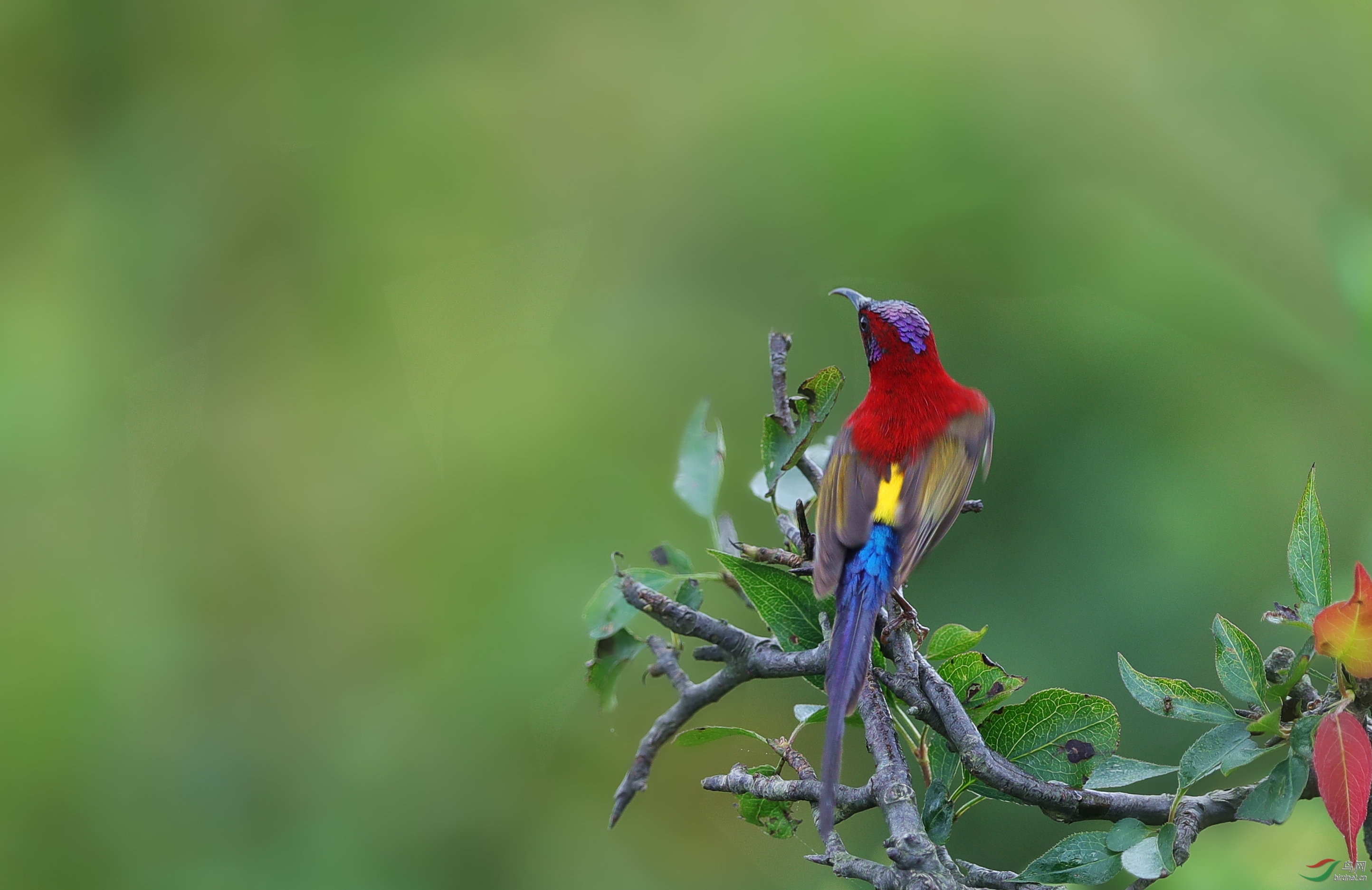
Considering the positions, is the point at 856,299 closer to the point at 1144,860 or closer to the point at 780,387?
the point at 780,387

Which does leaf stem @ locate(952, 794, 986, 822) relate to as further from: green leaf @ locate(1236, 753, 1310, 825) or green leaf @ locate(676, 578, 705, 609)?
green leaf @ locate(676, 578, 705, 609)

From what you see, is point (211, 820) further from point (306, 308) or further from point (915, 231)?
point (915, 231)

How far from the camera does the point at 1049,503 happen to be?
2.82 m

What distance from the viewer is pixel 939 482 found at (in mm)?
1350

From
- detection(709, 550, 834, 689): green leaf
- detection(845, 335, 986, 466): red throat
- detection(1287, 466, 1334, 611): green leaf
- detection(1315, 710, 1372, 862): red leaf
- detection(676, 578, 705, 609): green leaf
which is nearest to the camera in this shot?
detection(1315, 710, 1372, 862): red leaf

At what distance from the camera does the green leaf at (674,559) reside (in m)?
1.12

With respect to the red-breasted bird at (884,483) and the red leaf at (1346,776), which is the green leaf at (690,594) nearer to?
the red-breasted bird at (884,483)

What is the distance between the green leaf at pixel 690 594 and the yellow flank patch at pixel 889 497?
202 millimetres

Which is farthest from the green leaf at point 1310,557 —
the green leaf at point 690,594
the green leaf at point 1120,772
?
the green leaf at point 690,594

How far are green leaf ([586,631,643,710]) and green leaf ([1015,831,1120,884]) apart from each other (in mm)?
464

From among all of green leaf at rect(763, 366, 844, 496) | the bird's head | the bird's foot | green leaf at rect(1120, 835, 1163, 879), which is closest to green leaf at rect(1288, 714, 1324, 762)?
green leaf at rect(1120, 835, 1163, 879)

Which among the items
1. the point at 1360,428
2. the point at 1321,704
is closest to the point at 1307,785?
the point at 1321,704

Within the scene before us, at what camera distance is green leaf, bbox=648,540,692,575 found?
1125 millimetres

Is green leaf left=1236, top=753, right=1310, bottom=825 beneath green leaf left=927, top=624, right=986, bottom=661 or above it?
beneath
